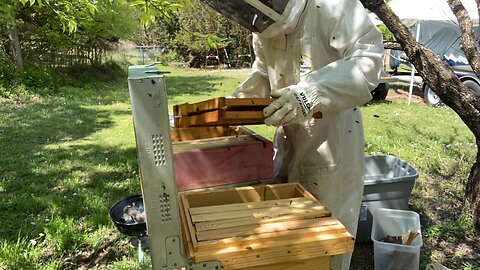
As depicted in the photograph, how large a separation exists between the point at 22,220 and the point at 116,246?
3.11 feet

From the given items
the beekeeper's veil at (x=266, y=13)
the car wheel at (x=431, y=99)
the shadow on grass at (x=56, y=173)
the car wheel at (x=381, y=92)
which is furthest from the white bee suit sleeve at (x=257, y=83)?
the car wheel at (x=431, y=99)

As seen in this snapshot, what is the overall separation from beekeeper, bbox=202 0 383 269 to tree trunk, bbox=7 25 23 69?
33.3 ft

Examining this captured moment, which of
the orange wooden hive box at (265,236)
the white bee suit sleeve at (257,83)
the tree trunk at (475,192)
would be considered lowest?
the tree trunk at (475,192)

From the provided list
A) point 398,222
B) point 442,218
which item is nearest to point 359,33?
point 398,222

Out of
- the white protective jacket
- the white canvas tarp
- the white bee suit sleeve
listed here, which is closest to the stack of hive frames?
the white protective jacket

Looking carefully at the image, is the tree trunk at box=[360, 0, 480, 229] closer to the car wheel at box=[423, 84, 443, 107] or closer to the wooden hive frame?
the wooden hive frame

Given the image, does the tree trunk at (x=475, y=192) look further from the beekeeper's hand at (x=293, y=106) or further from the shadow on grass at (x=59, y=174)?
the shadow on grass at (x=59, y=174)

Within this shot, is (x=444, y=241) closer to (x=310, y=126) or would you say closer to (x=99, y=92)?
(x=310, y=126)

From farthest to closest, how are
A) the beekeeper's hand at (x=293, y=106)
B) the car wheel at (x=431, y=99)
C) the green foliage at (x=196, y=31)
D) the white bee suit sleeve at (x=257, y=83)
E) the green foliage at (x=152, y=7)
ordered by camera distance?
the green foliage at (x=196, y=31) → the car wheel at (x=431, y=99) → the green foliage at (x=152, y=7) → the white bee suit sleeve at (x=257, y=83) → the beekeeper's hand at (x=293, y=106)

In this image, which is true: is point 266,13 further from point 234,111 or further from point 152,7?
point 152,7

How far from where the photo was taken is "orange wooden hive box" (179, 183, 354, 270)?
1.08 m

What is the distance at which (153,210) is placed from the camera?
1.07 meters

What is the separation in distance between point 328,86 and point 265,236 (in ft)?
1.66

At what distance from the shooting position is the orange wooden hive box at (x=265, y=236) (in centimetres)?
108
